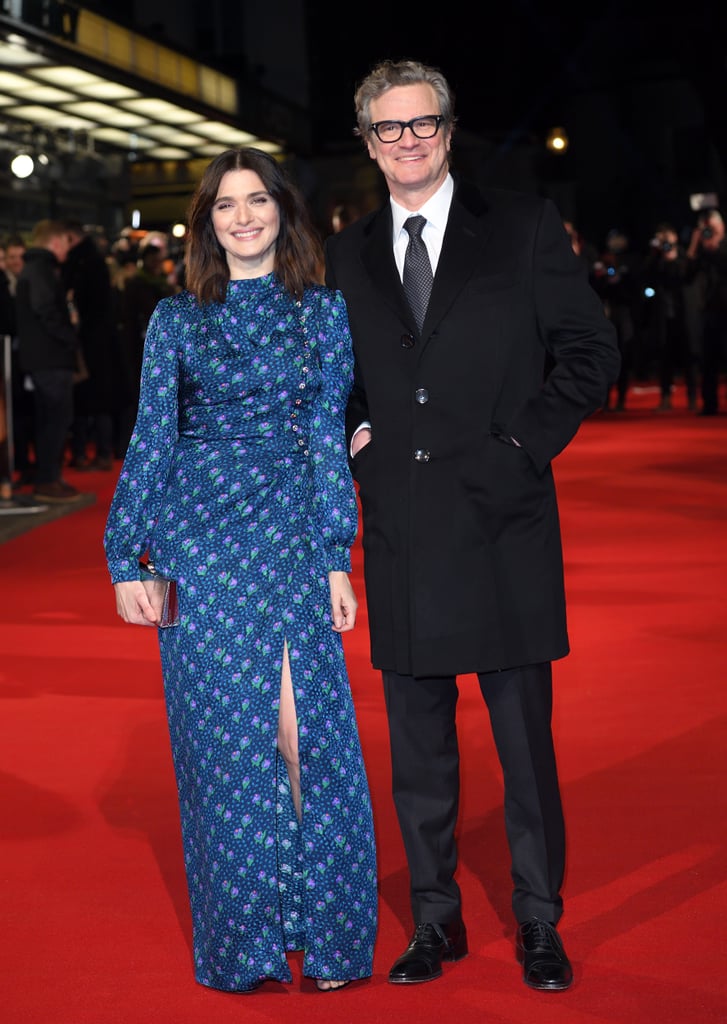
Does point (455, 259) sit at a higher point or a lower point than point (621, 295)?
lower

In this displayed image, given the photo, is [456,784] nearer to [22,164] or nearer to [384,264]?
[384,264]

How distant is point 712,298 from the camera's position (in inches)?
587

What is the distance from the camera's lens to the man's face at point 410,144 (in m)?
2.80

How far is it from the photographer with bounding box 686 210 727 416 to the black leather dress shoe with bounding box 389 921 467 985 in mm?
12473

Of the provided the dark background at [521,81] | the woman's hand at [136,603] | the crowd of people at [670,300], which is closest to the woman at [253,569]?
the woman's hand at [136,603]

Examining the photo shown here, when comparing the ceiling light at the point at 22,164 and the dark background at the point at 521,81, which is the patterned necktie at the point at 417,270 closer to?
the ceiling light at the point at 22,164

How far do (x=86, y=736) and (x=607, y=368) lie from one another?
8.42 feet

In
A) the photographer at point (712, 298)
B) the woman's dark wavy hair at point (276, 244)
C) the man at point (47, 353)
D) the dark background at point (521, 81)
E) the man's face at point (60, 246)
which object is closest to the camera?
the woman's dark wavy hair at point (276, 244)

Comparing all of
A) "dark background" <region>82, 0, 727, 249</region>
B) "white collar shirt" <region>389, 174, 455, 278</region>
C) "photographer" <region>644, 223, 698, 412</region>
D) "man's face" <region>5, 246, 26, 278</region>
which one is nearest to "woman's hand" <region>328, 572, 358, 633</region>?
"white collar shirt" <region>389, 174, 455, 278</region>

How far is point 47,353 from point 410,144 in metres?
7.63

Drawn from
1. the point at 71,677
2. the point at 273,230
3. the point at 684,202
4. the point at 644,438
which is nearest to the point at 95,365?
the point at 644,438

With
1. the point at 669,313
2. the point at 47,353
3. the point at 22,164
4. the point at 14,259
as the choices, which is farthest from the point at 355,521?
the point at 22,164

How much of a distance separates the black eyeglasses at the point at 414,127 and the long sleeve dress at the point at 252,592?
34 centimetres

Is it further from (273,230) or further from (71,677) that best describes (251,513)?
(71,677)
